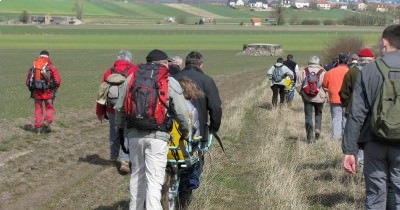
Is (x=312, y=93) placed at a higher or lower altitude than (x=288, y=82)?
higher

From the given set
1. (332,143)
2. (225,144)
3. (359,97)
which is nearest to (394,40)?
(359,97)

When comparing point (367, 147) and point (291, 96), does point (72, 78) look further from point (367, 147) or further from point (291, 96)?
point (367, 147)

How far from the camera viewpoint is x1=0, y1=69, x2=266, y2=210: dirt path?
27.9ft

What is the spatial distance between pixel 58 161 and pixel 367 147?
706cm

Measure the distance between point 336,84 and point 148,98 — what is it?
6751 mm

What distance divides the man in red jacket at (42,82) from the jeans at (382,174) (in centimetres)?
961

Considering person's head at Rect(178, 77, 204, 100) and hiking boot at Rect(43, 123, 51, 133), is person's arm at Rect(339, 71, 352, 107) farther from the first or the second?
hiking boot at Rect(43, 123, 51, 133)

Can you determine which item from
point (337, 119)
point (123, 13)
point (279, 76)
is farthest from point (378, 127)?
point (123, 13)

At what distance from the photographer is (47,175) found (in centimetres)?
1014

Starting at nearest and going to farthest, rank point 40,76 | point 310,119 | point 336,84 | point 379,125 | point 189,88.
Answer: point 379,125
point 189,88
point 336,84
point 310,119
point 40,76

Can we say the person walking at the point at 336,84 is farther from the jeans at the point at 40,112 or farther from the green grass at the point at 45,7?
the green grass at the point at 45,7

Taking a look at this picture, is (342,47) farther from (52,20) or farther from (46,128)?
(52,20)

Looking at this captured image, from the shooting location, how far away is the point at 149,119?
6059 mm

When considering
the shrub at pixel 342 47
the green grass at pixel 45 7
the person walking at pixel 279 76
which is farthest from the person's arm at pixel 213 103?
the green grass at pixel 45 7
